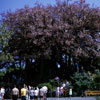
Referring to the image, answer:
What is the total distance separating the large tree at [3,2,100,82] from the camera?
34.3 m

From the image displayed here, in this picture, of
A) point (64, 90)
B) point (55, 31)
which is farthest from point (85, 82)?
point (55, 31)

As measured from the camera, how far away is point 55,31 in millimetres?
34469

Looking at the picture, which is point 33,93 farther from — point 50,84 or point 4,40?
point 4,40

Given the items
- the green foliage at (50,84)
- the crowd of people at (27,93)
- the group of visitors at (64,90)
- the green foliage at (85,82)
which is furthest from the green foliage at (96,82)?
the crowd of people at (27,93)

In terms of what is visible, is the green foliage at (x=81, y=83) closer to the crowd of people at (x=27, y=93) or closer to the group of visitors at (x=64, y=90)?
the group of visitors at (x=64, y=90)

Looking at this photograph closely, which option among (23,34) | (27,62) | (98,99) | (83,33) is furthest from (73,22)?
(98,99)

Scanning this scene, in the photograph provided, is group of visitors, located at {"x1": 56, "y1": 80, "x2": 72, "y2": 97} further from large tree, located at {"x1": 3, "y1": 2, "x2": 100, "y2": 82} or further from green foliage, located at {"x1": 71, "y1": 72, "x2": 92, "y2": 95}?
large tree, located at {"x1": 3, "y1": 2, "x2": 100, "y2": 82}

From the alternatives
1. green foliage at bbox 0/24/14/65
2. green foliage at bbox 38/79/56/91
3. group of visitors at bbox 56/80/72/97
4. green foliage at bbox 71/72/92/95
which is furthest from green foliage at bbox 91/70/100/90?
green foliage at bbox 0/24/14/65

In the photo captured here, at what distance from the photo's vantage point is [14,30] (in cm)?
3556

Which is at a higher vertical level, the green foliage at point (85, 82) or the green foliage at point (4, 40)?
the green foliage at point (4, 40)

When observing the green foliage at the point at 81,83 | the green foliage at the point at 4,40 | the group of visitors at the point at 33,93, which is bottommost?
the group of visitors at the point at 33,93

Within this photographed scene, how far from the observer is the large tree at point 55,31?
34344 mm

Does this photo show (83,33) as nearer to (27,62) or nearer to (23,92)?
(27,62)

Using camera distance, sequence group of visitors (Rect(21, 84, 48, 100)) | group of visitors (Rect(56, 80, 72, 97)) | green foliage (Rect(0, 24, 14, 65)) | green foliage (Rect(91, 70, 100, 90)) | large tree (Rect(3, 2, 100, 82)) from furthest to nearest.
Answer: large tree (Rect(3, 2, 100, 82))
green foliage (Rect(0, 24, 14, 65))
green foliage (Rect(91, 70, 100, 90))
group of visitors (Rect(56, 80, 72, 97))
group of visitors (Rect(21, 84, 48, 100))
